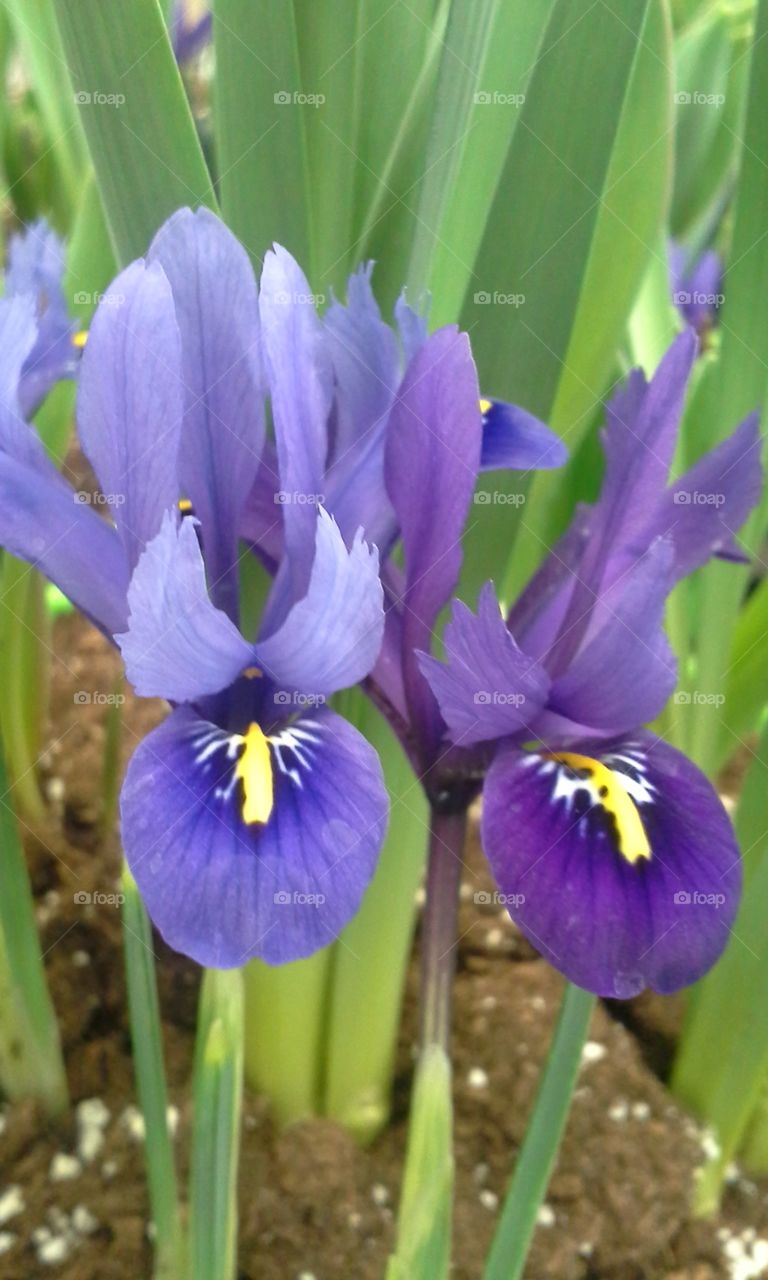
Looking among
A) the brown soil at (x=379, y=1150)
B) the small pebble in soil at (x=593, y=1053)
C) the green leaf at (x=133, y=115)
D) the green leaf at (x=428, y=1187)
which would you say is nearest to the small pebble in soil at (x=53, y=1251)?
the brown soil at (x=379, y=1150)

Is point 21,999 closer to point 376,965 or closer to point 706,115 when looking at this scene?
point 376,965

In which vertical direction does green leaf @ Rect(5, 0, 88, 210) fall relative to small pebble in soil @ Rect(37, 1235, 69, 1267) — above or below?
above

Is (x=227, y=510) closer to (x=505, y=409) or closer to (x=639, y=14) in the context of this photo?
(x=505, y=409)

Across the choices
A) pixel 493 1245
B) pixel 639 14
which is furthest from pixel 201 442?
pixel 493 1245

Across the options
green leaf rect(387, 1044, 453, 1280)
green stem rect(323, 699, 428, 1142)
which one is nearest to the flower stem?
green leaf rect(387, 1044, 453, 1280)

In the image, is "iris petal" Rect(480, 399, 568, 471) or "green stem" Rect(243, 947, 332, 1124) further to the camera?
"green stem" Rect(243, 947, 332, 1124)

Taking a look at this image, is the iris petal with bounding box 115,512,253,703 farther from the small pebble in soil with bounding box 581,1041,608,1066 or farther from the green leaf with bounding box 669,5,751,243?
the green leaf with bounding box 669,5,751,243

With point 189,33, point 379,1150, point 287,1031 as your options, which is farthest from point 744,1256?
point 189,33
